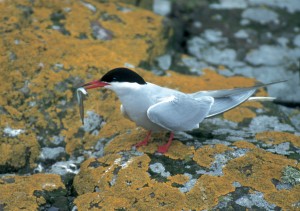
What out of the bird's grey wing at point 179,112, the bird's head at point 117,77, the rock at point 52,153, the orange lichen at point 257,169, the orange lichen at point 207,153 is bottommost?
the rock at point 52,153

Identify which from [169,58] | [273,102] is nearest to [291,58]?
[273,102]

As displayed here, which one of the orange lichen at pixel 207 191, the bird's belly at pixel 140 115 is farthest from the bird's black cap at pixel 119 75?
the orange lichen at pixel 207 191

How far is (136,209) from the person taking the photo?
2.79 m

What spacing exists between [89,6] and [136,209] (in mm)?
2871

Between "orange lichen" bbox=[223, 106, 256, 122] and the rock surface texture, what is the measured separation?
0.02m

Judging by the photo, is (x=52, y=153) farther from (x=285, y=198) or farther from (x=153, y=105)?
(x=285, y=198)

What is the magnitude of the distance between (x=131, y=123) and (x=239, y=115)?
96 centimetres

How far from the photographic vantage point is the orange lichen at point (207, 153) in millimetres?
3191

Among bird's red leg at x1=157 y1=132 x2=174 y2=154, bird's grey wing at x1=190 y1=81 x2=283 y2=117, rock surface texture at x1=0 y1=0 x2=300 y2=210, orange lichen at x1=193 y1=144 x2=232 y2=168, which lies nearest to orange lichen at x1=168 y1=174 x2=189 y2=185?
rock surface texture at x1=0 y1=0 x2=300 y2=210

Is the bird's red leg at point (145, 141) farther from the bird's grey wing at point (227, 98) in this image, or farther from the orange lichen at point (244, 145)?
the orange lichen at point (244, 145)

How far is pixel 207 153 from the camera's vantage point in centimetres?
327

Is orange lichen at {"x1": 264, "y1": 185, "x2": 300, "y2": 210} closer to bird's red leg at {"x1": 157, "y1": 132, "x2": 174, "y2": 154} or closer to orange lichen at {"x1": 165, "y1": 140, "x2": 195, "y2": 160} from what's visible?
orange lichen at {"x1": 165, "y1": 140, "x2": 195, "y2": 160}

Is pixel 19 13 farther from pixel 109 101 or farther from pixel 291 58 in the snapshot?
pixel 291 58

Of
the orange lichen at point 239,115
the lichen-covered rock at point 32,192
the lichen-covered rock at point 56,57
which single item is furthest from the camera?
the orange lichen at point 239,115
